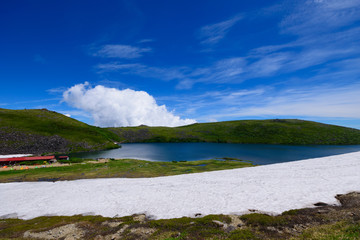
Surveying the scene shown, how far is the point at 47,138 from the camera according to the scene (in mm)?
130500

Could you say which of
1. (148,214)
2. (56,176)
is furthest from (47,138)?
(148,214)

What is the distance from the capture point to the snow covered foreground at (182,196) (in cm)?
2291

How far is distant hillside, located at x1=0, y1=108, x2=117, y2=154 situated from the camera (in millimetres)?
118125

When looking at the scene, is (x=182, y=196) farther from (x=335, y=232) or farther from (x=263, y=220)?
(x=335, y=232)

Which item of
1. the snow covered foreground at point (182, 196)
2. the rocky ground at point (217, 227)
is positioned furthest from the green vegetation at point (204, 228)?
the snow covered foreground at point (182, 196)

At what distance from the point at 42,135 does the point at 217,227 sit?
160m

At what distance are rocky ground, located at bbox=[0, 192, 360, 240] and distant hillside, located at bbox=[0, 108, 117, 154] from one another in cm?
12155

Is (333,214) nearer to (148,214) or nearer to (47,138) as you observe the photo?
(148,214)

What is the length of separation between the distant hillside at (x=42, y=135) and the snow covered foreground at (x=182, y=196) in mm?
99544

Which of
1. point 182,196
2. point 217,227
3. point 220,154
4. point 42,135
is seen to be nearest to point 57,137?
point 42,135

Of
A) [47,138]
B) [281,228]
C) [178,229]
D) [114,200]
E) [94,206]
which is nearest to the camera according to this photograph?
[281,228]

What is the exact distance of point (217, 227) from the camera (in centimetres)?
1714

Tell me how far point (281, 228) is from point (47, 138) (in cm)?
15922

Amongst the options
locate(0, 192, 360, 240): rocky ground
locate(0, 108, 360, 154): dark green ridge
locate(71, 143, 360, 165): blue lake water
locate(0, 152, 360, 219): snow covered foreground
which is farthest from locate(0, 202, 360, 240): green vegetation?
locate(0, 108, 360, 154): dark green ridge
